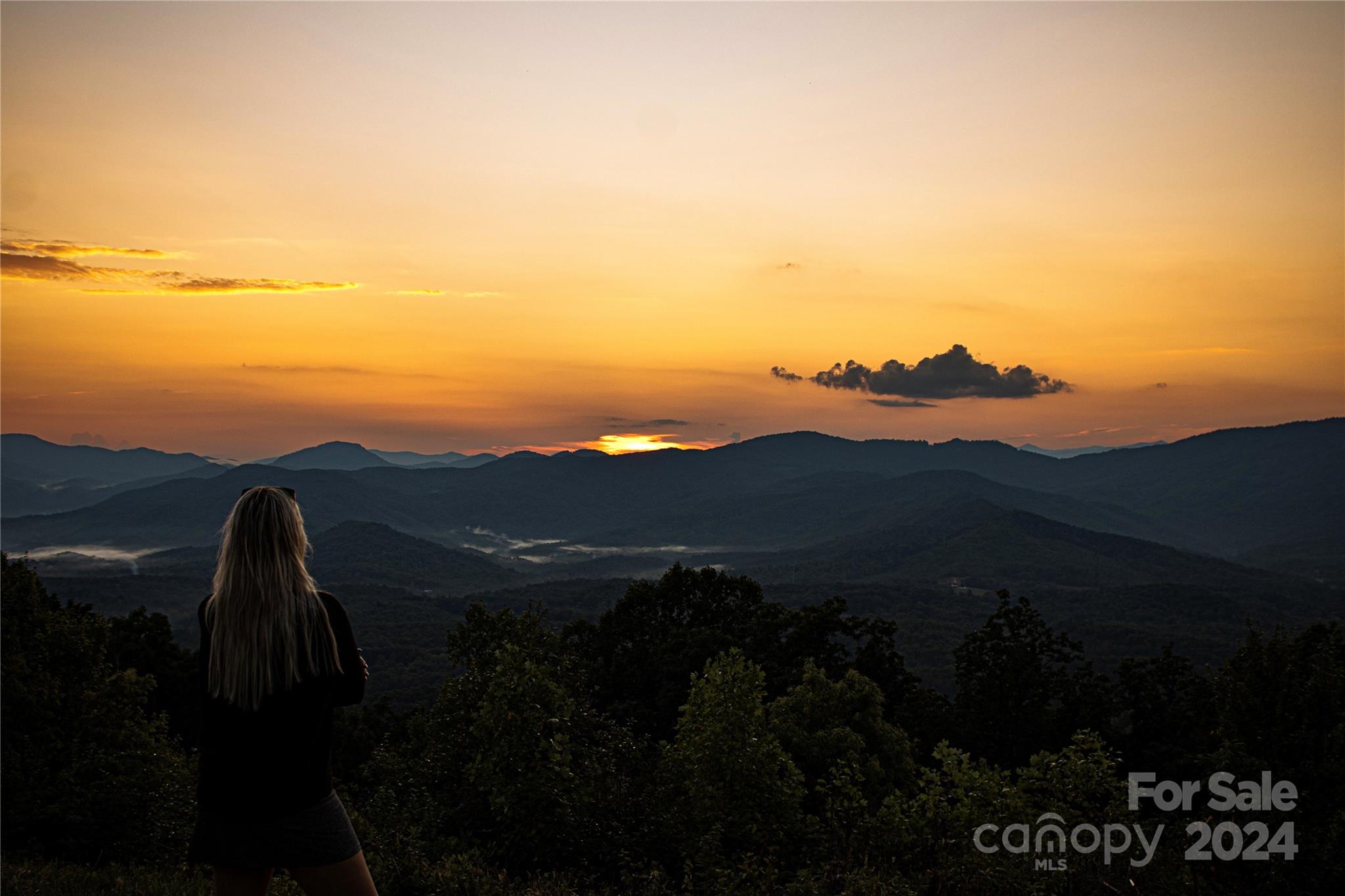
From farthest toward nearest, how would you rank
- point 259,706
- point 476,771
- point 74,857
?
point 476,771, point 74,857, point 259,706

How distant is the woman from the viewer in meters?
3.88

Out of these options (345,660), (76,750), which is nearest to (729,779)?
(345,660)

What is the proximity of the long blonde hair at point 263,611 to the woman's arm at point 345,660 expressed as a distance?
0.05 meters

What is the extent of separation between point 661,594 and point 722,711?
31288 millimetres

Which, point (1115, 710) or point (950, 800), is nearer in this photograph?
point (950, 800)

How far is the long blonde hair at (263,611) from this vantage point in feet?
12.6

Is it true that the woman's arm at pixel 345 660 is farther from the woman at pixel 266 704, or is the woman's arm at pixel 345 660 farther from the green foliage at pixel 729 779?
the green foliage at pixel 729 779

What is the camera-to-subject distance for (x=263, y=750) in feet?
12.8

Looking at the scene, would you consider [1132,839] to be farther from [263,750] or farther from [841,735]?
[841,735]

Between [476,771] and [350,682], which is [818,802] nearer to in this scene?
[476,771]

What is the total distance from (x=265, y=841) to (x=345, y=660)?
1.00 meters

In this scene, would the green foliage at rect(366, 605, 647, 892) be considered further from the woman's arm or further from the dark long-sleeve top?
the woman's arm

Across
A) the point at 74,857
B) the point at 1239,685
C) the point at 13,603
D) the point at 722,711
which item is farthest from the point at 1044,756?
the point at 13,603

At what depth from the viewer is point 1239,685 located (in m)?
30.2
